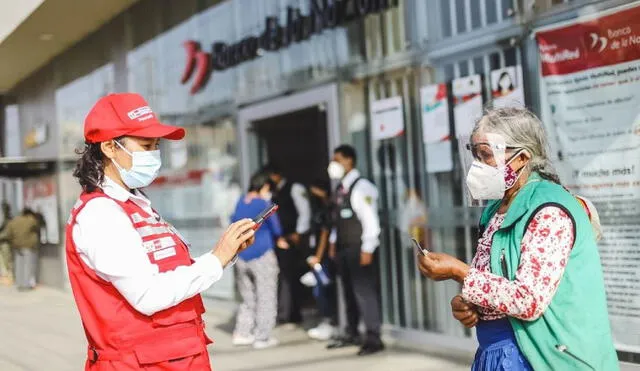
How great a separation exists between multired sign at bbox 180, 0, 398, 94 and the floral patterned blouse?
5.32 m

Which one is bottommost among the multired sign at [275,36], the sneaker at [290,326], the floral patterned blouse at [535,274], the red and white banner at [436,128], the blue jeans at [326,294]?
the sneaker at [290,326]

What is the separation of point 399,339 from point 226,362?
168cm

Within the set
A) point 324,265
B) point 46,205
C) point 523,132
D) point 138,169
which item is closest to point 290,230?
point 324,265

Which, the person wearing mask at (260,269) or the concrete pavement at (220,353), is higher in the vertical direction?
the person wearing mask at (260,269)

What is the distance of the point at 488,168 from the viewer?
102 inches

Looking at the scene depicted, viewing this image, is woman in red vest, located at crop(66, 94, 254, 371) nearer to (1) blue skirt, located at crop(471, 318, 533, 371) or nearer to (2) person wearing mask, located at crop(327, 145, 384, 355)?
(1) blue skirt, located at crop(471, 318, 533, 371)

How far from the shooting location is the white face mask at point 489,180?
2.57 metres

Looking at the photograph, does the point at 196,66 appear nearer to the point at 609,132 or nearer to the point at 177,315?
the point at 609,132

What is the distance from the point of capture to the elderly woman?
7.68 feet

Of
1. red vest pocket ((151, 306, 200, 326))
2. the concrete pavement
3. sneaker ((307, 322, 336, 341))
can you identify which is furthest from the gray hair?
sneaker ((307, 322, 336, 341))

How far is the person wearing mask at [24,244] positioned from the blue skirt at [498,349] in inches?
590

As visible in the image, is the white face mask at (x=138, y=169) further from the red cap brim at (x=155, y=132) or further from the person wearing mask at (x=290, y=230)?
the person wearing mask at (x=290, y=230)

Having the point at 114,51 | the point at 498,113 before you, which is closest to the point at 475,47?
the point at 498,113

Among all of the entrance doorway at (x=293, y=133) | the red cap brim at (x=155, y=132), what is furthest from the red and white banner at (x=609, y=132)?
the red cap brim at (x=155, y=132)
